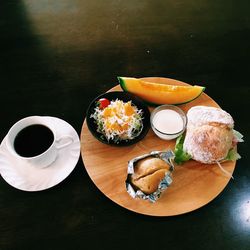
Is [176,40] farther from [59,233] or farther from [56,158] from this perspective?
[59,233]

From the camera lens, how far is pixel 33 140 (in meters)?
1.16

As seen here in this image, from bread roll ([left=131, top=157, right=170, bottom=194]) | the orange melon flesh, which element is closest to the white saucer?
bread roll ([left=131, top=157, right=170, bottom=194])

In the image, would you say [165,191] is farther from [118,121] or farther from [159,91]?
[159,91]

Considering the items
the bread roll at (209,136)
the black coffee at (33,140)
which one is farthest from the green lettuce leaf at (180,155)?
the black coffee at (33,140)

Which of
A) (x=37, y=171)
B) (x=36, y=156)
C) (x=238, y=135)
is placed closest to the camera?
(x=36, y=156)

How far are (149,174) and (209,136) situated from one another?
0.97 feet

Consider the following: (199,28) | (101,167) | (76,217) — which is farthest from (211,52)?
(76,217)

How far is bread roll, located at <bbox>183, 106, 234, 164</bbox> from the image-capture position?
120cm

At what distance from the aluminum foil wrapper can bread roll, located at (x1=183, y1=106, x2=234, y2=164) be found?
0.34 ft

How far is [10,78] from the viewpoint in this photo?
1541mm

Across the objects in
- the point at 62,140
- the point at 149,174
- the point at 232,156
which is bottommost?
the point at 232,156

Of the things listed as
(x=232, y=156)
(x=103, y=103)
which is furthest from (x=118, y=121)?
(x=232, y=156)

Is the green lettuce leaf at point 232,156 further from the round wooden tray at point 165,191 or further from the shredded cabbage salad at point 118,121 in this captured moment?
the shredded cabbage salad at point 118,121

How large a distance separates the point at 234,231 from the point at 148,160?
426 mm
